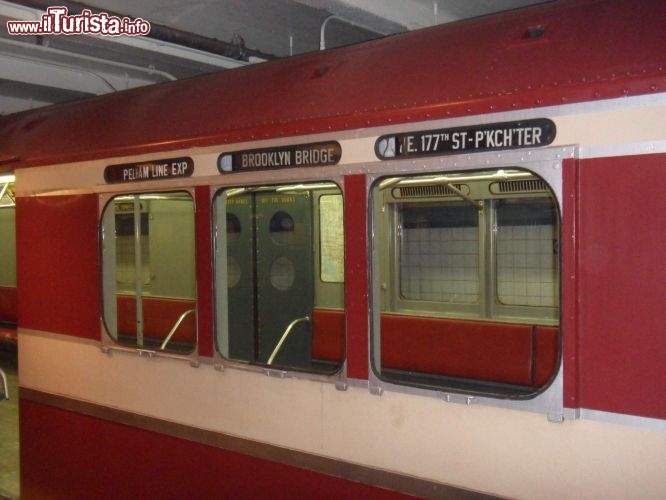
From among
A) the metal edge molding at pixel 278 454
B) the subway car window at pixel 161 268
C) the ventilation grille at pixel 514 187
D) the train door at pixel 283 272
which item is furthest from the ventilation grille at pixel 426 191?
the metal edge molding at pixel 278 454

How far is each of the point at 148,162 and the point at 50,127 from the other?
1522mm

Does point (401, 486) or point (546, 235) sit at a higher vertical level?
point (546, 235)

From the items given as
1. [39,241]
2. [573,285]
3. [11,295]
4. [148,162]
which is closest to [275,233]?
[148,162]

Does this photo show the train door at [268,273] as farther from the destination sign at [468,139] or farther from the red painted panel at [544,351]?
the destination sign at [468,139]

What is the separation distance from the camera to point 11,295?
460 inches

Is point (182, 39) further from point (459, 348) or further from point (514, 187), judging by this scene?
point (459, 348)

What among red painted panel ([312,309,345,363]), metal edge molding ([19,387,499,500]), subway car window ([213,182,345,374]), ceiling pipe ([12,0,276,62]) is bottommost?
metal edge molding ([19,387,499,500])

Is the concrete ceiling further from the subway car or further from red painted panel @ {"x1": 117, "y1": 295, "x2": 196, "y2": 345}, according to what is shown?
red painted panel @ {"x1": 117, "y1": 295, "x2": 196, "y2": 345}

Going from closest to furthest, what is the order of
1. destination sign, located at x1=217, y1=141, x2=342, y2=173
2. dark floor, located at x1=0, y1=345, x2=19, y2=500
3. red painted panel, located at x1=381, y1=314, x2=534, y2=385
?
destination sign, located at x1=217, y1=141, x2=342, y2=173 → red painted panel, located at x1=381, y1=314, x2=534, y2=385 → dark floor, located at x1=0, y1=345, x2=19, y2=500

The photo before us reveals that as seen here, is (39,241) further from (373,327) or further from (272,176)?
(373,327)

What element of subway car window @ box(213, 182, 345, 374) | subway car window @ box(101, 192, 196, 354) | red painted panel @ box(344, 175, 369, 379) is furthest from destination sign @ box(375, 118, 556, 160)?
subway car window @ box(101, 192, 196, 354)

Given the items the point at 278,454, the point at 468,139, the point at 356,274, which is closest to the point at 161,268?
the point at 278,454

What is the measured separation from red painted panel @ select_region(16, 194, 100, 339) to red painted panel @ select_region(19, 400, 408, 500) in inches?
25.0

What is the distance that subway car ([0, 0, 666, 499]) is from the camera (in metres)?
2.54
